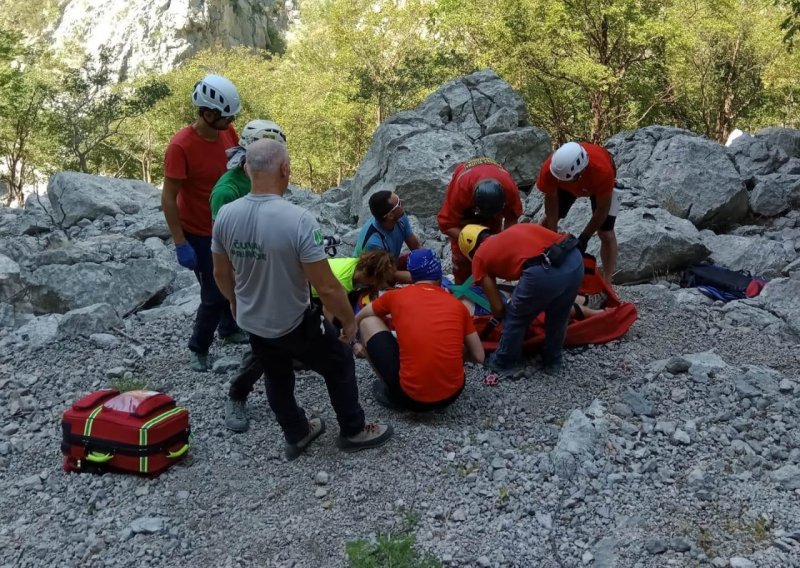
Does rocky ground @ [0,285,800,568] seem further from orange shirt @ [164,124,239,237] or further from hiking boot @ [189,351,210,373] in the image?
orange shirt @ [164,124,239,237]

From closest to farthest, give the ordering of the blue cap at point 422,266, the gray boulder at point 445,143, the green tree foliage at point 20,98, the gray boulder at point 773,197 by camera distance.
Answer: the blue cap at point 422,266, the gray boulder at point 773,197, the gray boulder at point 445,143, the green tree foliage at point 20,98

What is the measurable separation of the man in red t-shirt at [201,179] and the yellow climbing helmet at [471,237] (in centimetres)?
204

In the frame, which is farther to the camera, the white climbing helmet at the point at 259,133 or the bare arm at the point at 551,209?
the bare arm at the point at 551,209

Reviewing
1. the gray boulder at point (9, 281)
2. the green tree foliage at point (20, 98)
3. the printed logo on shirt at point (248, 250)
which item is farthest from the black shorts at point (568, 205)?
Result: the green tree foliage at point (20, 98)

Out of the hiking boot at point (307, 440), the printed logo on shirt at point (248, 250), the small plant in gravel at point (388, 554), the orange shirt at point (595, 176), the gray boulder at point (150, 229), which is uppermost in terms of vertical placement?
the orange shirt at point (595, 176)

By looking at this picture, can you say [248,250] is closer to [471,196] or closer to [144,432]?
[144,432]

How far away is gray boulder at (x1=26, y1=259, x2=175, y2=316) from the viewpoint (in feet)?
24.2

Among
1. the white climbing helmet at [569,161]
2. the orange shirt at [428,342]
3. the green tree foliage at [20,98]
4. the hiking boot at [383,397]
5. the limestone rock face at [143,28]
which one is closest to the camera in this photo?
the orange shirt at [428,342]

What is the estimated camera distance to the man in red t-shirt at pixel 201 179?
4.67m

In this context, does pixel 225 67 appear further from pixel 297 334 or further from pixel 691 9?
pixel 297 334

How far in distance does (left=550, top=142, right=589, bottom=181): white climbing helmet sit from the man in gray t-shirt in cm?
298

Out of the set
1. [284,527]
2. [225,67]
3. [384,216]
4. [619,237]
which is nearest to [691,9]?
[619,237]

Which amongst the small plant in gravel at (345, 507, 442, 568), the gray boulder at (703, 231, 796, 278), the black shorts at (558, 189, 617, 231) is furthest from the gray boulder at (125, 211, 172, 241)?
the small plant in gravel at (345, 507, 442, 568)

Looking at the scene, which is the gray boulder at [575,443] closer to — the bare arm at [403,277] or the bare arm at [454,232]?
the bare arm at [403,277]
